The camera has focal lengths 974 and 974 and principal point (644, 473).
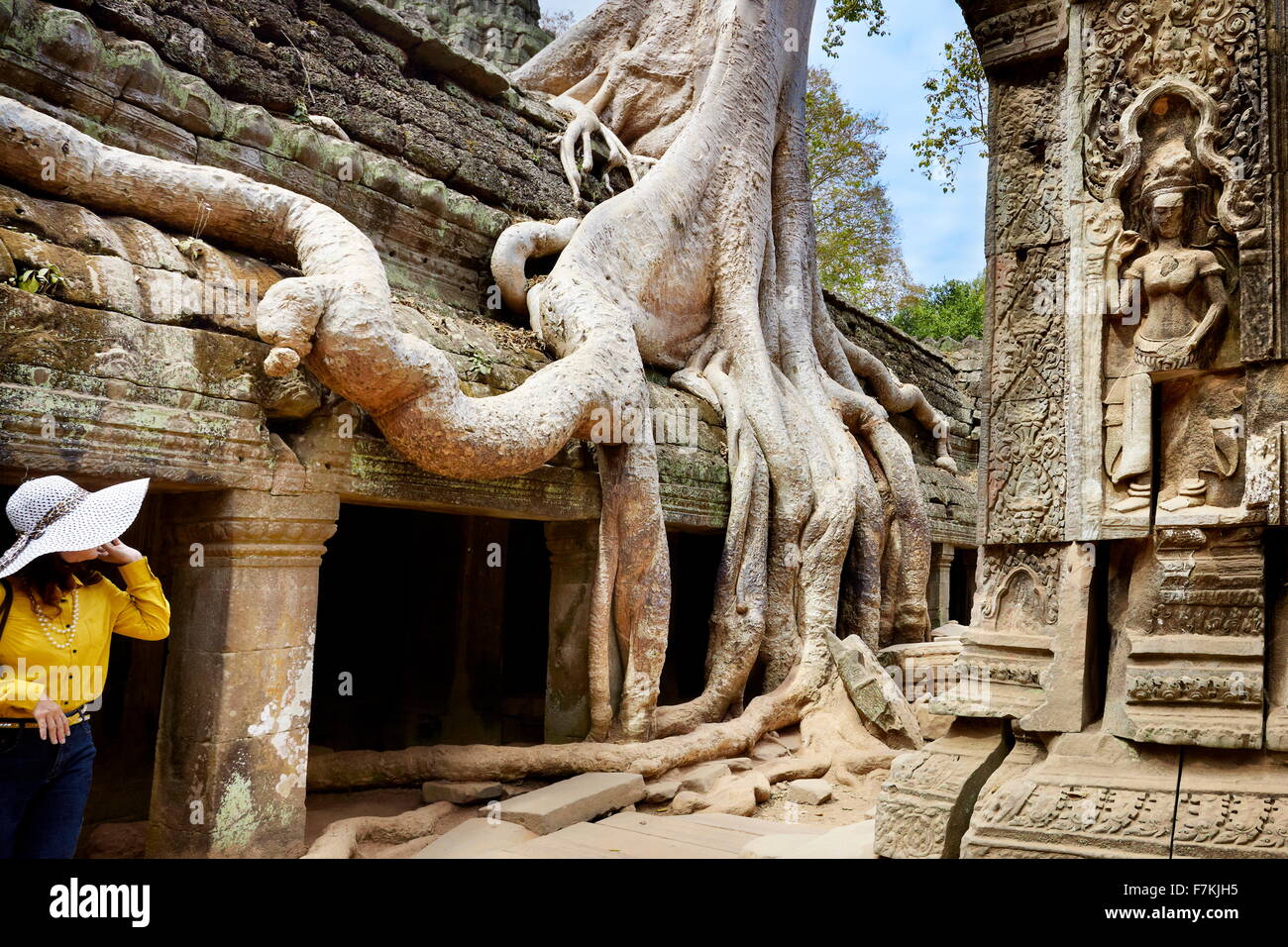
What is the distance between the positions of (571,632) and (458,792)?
4.00 feet

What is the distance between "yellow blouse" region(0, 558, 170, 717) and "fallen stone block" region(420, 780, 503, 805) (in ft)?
7.47

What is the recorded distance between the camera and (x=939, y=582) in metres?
10.2

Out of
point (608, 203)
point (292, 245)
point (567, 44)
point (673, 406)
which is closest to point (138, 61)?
point (292, 245)

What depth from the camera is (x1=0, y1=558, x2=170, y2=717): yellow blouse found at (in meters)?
2.22

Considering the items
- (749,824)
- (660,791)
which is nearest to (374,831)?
(660,791)

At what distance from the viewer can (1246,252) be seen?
308 centimetres

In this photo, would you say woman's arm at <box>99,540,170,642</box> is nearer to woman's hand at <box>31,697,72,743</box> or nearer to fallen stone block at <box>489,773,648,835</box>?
woman's hand at <box>31,697,72,743</box>

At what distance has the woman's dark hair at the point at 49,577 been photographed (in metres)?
2.34

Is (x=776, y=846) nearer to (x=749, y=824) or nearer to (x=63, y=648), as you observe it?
(x=749, y=824)

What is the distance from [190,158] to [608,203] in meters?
2.69

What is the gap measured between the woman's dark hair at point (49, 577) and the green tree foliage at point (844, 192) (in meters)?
17.2

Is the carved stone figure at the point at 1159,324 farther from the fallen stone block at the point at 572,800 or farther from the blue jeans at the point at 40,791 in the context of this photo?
the blue jeans at the point at 40,791

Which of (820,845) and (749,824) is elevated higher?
(820,845)

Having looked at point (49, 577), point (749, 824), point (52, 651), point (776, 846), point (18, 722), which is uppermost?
point (49, 577)
